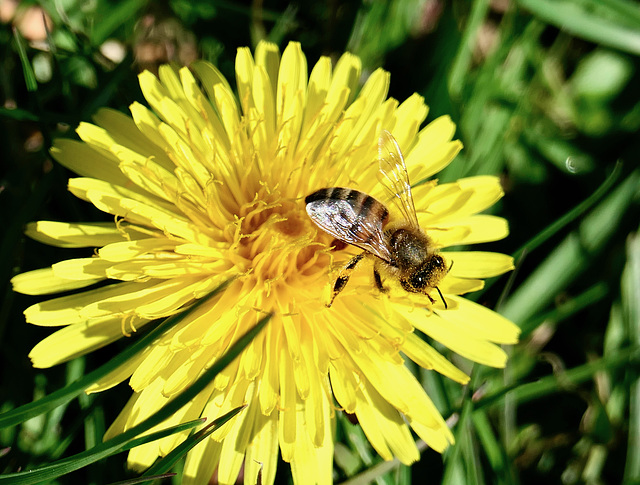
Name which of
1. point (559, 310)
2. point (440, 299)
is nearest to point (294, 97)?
point (440, 299)

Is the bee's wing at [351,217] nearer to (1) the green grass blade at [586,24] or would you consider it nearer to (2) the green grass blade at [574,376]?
(2) the green grass blade at [574,376]

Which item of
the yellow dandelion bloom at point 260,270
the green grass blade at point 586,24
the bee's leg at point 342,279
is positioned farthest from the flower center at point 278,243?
the green grass blade at point 586,24

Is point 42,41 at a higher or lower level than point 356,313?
higher

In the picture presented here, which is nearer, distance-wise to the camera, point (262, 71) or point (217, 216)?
point (217, 216)

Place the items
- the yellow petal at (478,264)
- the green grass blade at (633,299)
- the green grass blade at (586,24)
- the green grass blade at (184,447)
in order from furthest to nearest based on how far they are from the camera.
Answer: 1. the green grass blade at (586,24)
2. the green grass blade at (633,299)
3. the yellow petal at (478,264)
4. the green grass blade at (184,447)

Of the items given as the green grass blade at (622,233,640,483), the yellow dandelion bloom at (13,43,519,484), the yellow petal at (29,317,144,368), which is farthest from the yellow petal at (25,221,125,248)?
the green grass blade at (622,233,640,483)

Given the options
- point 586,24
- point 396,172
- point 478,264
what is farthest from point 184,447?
point 586,24

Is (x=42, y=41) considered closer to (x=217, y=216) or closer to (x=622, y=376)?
(x=217, y=216)
